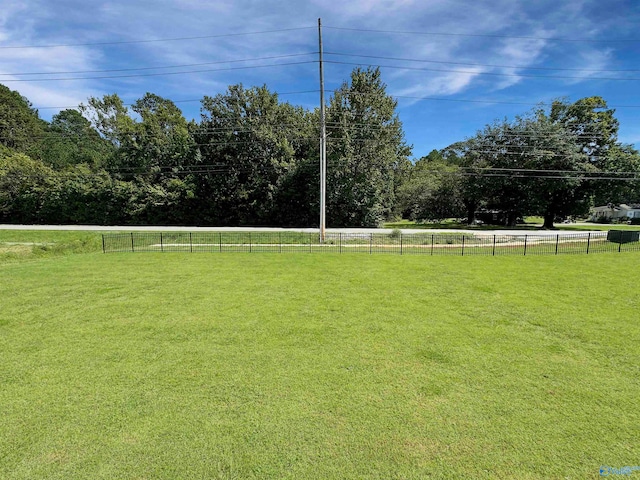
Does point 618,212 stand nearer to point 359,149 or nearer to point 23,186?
point 359,149

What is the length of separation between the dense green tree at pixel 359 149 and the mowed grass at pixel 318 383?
25865 mm

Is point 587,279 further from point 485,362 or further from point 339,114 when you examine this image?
point 339,114

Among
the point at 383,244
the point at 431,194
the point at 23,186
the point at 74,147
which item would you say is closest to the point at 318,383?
the point at 383,244

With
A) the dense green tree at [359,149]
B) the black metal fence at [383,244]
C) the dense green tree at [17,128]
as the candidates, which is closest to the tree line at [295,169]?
the dense green tree at [359,149]

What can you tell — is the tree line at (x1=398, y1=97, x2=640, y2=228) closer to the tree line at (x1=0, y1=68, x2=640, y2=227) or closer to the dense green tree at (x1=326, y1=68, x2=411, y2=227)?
the tree line at (x1=0, y1=68, x2=640, y2=227)

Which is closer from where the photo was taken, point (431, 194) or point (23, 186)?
point (23, 186)

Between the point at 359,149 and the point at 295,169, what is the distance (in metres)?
7.25

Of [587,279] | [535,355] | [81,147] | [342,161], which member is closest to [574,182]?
[342,161]

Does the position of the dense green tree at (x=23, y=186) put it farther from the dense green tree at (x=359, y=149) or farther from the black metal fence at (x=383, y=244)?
the dense green tree at (x=359, y=149)

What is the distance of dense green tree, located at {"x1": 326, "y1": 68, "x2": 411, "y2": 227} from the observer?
33500mm

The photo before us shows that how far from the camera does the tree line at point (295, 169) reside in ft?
111

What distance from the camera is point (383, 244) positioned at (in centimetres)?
2083

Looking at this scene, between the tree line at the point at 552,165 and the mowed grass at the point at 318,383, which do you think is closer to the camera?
the mowed grass at the point at 318,383

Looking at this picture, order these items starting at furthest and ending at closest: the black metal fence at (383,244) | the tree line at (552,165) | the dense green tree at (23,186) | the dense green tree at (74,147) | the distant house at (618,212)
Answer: the distant house at (618,212)
the dense green tree at (74,147)
the dense green tree at (23,186)
the tree line at (552,165)
the black metal fence at (383,244)
